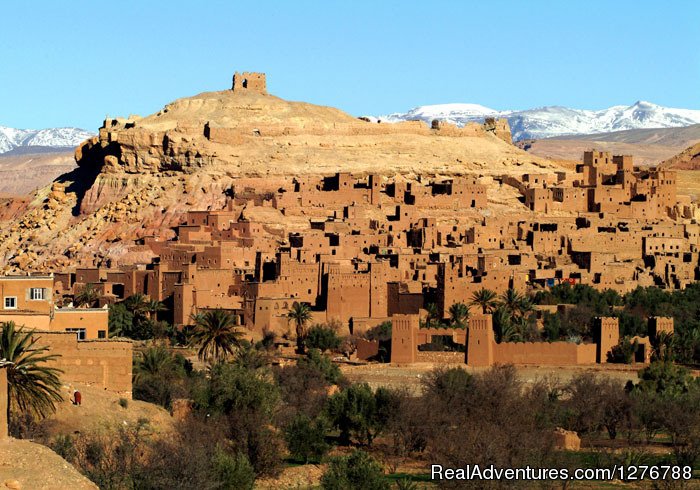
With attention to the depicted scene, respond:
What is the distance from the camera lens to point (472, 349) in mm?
58281

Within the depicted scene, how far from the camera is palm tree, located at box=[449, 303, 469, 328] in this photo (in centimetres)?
6206

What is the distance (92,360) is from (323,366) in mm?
22842

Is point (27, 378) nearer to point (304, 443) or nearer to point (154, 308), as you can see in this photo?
point (304, 443)

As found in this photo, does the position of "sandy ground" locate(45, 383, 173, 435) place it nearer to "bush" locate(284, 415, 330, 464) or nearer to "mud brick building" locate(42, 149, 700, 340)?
"bush" locate(284, 415, 330, 464)

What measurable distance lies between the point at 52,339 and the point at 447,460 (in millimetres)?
7836

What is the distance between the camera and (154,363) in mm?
43375

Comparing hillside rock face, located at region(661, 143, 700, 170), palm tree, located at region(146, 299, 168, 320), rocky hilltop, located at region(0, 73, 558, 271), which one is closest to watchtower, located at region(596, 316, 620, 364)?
palm tree, located at region(146, 299, 168, 320)

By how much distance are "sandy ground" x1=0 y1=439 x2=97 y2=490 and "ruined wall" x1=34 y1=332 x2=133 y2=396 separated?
8.49m

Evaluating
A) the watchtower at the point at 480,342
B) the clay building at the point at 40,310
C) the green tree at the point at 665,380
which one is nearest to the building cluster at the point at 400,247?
the watchtower at the point at 480,342

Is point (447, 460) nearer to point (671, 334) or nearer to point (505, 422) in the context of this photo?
point (505, 422)

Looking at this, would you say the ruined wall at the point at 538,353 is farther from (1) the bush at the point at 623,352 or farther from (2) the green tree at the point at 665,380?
(2) the green tree at the point at 665,380

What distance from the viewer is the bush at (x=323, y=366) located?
170 feet

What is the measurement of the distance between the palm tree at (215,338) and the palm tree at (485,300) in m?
11.3

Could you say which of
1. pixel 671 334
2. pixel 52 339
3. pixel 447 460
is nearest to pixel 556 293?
pixel 671 334
